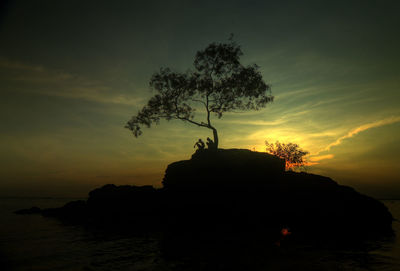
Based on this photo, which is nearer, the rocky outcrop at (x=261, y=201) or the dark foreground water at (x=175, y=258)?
the dark foreground water at (x=175, y=258)

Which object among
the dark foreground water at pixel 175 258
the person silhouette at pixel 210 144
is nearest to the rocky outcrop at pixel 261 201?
the person silhouette at pixel 210 144

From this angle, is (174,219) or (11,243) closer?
(11,243)

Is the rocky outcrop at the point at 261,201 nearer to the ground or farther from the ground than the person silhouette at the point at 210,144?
nearer to the ground

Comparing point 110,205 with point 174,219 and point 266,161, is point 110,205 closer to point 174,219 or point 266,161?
point 174,219

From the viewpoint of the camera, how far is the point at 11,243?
24.7 meters

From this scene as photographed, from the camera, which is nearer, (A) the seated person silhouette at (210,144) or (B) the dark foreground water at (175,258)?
(B) the dark foreground water at (175,258)

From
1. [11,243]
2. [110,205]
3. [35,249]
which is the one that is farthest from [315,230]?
[110,205]

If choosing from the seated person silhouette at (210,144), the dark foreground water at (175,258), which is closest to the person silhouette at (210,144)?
the seated person silhouette at (210,144)

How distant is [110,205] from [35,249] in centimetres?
2808

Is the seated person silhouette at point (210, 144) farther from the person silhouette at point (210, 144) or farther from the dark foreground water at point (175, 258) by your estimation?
the dark foreground water at point (175, 258)

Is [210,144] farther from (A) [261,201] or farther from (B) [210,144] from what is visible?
(A) [261,201]

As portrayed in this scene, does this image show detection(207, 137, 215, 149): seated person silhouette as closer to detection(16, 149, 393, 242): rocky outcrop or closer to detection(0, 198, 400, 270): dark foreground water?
detection(16, 149, 393, 242): rocky outcrop

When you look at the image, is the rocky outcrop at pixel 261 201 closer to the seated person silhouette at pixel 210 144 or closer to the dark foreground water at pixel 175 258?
the seated person silhouette at pixel 210 144

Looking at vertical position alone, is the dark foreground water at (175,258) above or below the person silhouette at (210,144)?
below
